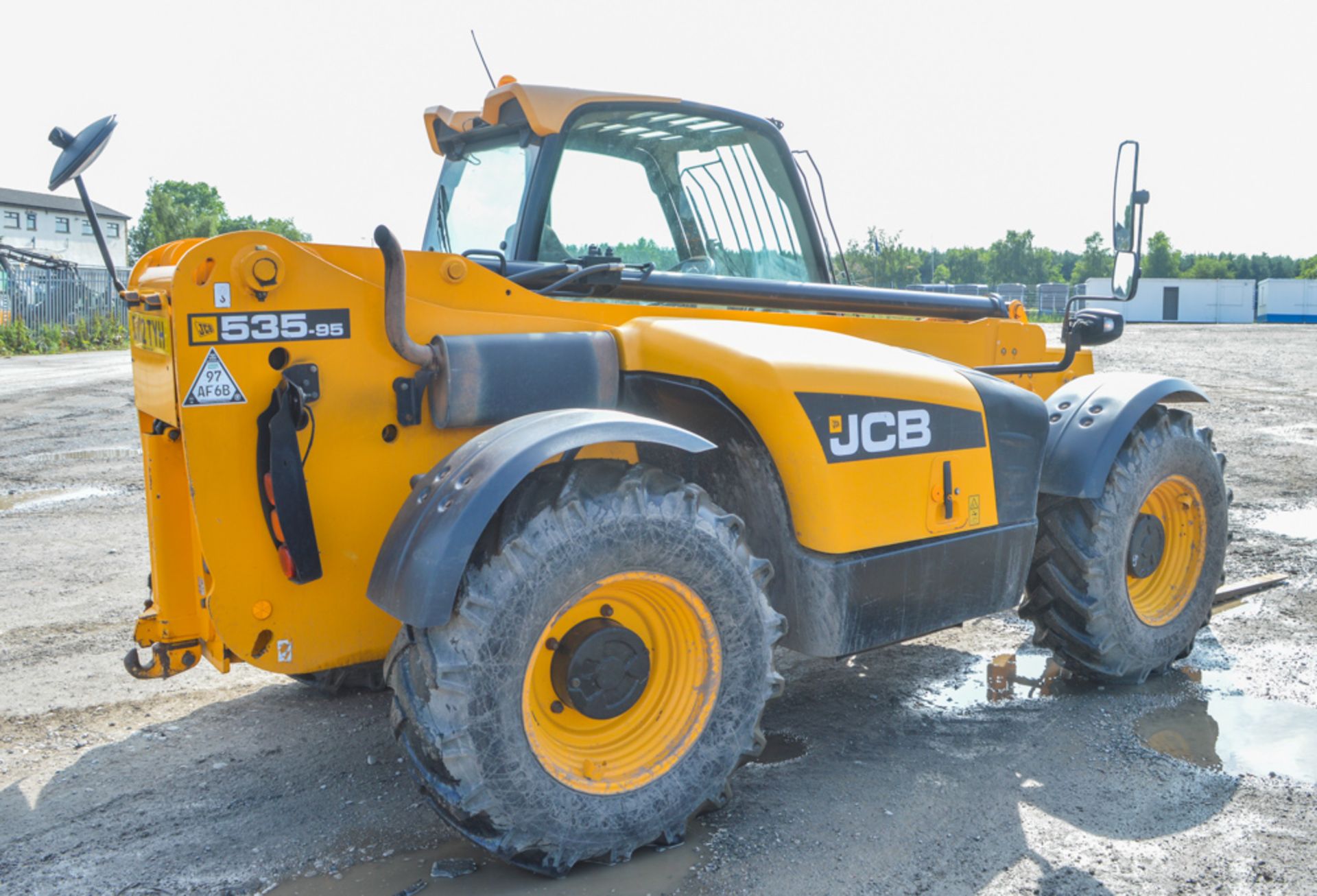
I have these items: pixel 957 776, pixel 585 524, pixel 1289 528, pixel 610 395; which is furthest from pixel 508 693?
pixel 1289 528

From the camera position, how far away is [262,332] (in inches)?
123

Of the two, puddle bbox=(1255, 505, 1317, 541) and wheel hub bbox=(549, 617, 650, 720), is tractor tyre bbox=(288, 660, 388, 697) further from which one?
puddle bbox=(1255, 505, 1317, 541)

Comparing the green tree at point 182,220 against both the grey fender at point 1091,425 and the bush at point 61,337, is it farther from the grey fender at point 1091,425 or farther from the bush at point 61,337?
the grey fender at point 1091,425

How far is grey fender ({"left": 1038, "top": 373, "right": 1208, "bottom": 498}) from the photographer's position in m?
4.42

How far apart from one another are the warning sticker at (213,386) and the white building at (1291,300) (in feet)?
194

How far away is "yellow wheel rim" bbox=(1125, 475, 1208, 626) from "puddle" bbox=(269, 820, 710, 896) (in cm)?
268

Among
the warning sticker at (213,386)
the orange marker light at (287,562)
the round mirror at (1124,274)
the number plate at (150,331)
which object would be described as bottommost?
the orange marker light at (287,562)

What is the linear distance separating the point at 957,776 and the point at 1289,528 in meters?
5.01

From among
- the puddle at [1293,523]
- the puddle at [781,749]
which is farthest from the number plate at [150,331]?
the puddle at [1293,523]

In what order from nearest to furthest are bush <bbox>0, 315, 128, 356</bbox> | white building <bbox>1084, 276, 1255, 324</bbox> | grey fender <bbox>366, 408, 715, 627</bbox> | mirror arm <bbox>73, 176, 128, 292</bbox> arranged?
grey fender <bbox>366, 408, 715, 627</bbox>, mirror arm <bbox>73, 176, 128, 292</bbox>, bush <bbox>0, 315, 128, 356</bbox>, white building <bbox>1084, 276, 1255, 324</bbox>

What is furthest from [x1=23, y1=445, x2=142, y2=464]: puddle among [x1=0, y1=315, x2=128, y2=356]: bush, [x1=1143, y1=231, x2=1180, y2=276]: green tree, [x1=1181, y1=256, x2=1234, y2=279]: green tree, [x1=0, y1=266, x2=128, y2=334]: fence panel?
[x1=1181, y1=256, x2=1234, y2=279]: green tree

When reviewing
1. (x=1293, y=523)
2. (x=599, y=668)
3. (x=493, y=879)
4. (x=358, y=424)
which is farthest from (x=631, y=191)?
(x=1293, y=523)

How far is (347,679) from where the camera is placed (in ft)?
15.4

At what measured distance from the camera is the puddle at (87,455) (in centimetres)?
1070
